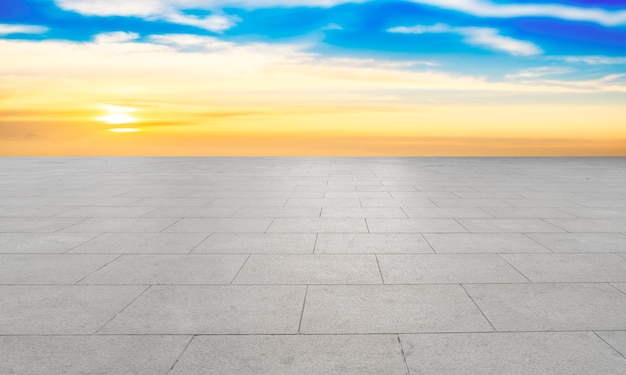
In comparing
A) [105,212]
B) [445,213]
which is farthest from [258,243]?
[105,212]

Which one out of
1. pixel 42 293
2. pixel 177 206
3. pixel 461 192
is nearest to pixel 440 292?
pixel 42 293

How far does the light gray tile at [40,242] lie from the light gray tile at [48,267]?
34 cm

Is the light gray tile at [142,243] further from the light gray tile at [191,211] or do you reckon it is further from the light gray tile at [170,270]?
the light gray tile at [191,211]

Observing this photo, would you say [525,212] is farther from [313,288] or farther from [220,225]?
[313,288]

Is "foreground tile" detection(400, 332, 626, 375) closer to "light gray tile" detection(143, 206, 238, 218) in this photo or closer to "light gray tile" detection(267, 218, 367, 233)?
"light gray tile" detection(267, 218, 367, 233)

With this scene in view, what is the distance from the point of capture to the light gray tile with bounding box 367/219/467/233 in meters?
8.97

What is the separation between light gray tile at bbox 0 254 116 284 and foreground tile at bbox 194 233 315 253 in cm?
153

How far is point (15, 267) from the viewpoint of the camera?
669 cm

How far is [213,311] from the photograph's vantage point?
4988mm

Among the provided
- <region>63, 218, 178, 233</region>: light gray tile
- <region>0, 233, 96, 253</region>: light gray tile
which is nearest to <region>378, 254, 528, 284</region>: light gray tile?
<region>63, 218, 178, 233</region>: light gray tile

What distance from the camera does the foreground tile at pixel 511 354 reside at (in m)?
3.84

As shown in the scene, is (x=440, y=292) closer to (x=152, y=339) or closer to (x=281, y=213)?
(x=152, y=339)

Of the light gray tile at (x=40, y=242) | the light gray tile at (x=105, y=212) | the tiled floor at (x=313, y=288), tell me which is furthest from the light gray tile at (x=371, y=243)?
the light gray tile at (x=105, y=212)

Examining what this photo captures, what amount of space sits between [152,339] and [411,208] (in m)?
8.11
